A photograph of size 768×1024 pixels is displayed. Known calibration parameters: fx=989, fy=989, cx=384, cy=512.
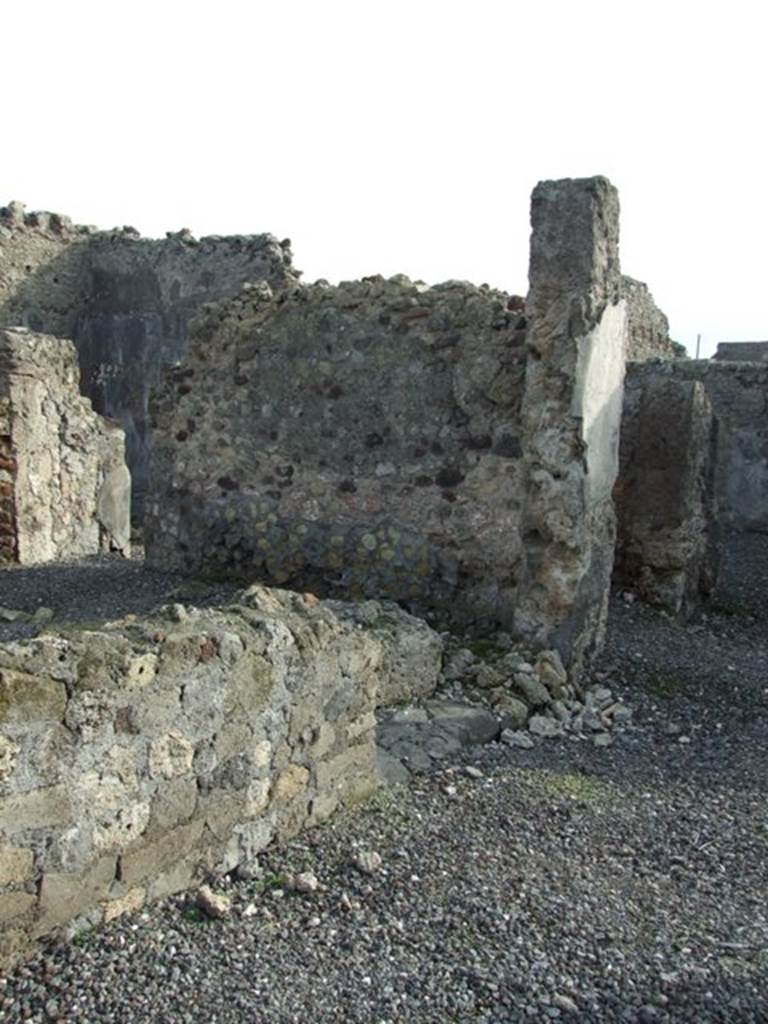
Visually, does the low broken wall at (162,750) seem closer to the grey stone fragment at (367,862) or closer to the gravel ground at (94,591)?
the grey stone fragment at (367,862)

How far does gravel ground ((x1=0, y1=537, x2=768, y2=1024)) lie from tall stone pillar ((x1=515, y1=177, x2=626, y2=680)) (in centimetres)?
121

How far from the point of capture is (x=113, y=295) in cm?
1600

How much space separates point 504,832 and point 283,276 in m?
10.8

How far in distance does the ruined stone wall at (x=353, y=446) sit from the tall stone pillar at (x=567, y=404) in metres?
0.28

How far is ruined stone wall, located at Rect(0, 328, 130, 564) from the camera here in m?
9.17

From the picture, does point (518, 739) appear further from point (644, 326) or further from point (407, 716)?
point (644, 326)

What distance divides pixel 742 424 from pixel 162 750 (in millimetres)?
12476

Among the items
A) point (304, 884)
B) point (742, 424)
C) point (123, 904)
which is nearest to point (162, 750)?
point (123, 904)

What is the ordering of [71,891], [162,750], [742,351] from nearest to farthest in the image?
[71,891]
[162,750]
[742,351]

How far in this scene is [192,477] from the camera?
7934mm

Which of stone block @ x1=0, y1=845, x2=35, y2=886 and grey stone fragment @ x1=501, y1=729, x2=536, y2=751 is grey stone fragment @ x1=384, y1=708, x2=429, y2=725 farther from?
stone block @ x1=0, y1=845, x2=35, y2=886

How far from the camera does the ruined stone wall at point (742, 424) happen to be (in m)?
13.8

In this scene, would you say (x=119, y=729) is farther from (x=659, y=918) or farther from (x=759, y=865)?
(x=759, y=865)

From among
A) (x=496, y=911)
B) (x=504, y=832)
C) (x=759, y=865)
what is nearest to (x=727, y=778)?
(x=759, y=865)
